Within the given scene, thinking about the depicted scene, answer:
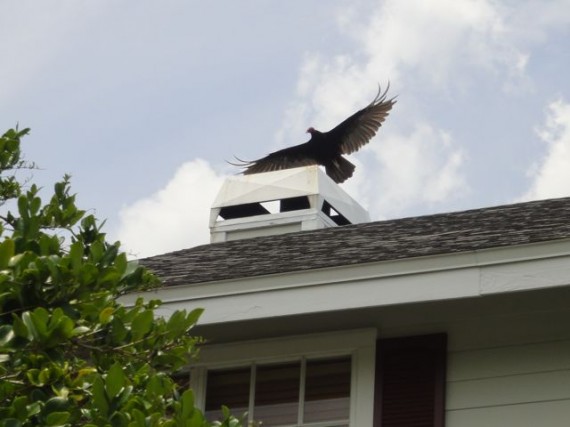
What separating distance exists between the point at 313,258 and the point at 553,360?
1.90 m

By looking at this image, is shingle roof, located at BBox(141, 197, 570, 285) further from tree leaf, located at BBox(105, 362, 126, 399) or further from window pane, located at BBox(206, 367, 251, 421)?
tree leaf, located at BBox(105, 362, 126, 399)

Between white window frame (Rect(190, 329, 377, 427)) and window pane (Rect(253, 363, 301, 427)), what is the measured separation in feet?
0.18

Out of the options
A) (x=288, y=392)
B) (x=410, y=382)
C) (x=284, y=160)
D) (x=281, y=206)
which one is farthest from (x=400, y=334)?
(x=284, y=160)

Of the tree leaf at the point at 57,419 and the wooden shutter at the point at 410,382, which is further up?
the wooden shutter at the point at 410,382

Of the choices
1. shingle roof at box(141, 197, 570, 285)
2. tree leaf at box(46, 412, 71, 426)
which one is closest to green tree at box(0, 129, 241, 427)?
tree leaf at box(46, 412, 71, 426)

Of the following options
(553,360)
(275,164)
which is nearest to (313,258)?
(553,360)

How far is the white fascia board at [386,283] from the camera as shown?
22.7 ft

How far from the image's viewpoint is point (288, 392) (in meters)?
7.44

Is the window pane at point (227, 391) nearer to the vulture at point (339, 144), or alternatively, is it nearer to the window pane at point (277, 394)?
the window pane at point (277, 394)

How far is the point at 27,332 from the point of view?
15.0 feet

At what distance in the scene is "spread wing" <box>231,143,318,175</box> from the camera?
47.1 feet

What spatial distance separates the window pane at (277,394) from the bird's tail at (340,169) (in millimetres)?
8085

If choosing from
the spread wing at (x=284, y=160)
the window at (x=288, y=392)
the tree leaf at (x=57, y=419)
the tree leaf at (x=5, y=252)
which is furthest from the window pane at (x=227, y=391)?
the spread wing at (x=284, y=160)

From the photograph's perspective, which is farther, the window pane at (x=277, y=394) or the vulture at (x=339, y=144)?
the vulture at (x=339, y=144)
